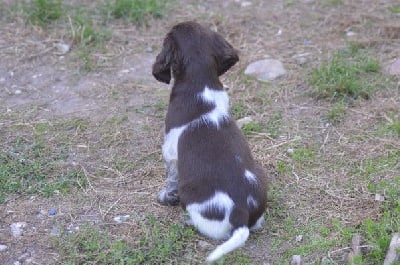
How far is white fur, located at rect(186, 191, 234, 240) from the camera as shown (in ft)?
14.2

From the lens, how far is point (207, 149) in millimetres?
4438

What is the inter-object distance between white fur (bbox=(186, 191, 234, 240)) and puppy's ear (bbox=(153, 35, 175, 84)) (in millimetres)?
834

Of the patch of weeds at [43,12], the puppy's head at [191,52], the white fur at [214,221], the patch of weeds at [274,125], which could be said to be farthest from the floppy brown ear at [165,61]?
the patch of weeds at [43,12]

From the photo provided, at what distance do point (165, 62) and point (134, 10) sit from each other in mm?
2836

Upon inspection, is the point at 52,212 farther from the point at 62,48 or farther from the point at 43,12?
the point at 43,12

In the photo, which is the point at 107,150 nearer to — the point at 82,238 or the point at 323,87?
the point at 82,238

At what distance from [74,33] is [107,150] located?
5.86ft

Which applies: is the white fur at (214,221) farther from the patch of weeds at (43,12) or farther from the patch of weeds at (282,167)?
the patch of weeds at (43,12)

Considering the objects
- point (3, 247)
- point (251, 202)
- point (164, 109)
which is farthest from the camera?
point (164, 109)

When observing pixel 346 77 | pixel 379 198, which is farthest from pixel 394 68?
pixel 379 198

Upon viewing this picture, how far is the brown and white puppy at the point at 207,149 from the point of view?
435 centimetres

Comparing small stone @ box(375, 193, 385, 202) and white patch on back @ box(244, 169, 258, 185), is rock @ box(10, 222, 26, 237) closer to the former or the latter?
white patch on back @ box(244, 169, 258, 185)

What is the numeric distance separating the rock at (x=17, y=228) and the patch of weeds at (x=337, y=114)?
249 cm

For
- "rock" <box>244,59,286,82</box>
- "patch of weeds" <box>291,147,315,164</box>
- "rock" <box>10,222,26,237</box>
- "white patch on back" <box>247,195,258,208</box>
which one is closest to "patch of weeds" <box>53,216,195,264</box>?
"rock" <box>10,222,26,237</box>
